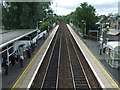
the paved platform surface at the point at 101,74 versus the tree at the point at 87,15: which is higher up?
the tree at the point at 87,15

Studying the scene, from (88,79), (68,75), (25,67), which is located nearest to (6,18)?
(25,67)

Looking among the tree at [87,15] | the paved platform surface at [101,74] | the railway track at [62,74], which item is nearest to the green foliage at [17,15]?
the railway track at [62,74]

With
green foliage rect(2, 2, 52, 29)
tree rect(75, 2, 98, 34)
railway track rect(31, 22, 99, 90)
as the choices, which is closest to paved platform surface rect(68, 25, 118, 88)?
railway track rect(31, 22, 99, 90)

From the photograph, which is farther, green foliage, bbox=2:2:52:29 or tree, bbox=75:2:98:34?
tree, bbox=75:2:98:34

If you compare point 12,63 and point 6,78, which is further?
point 12,63

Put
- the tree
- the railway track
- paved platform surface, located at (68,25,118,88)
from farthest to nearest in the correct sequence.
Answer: the tree, the railway track, paved platform surface, located at (68,25,118,88)

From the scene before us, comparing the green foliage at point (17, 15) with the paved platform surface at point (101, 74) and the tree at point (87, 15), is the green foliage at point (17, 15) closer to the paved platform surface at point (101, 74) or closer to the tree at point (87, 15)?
the paved platform surface at point (101, 74)

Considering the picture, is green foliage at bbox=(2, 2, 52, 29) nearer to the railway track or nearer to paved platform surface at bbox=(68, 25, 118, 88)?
the railway track

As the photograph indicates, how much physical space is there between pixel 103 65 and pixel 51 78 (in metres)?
5.73

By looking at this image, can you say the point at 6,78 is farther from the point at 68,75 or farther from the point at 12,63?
the point at 68,75

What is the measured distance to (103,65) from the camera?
15961mm

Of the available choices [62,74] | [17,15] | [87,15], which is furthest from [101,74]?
[87,15]

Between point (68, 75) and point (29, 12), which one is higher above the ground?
point (29, 12)

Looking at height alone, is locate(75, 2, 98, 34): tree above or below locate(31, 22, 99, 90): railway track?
above
